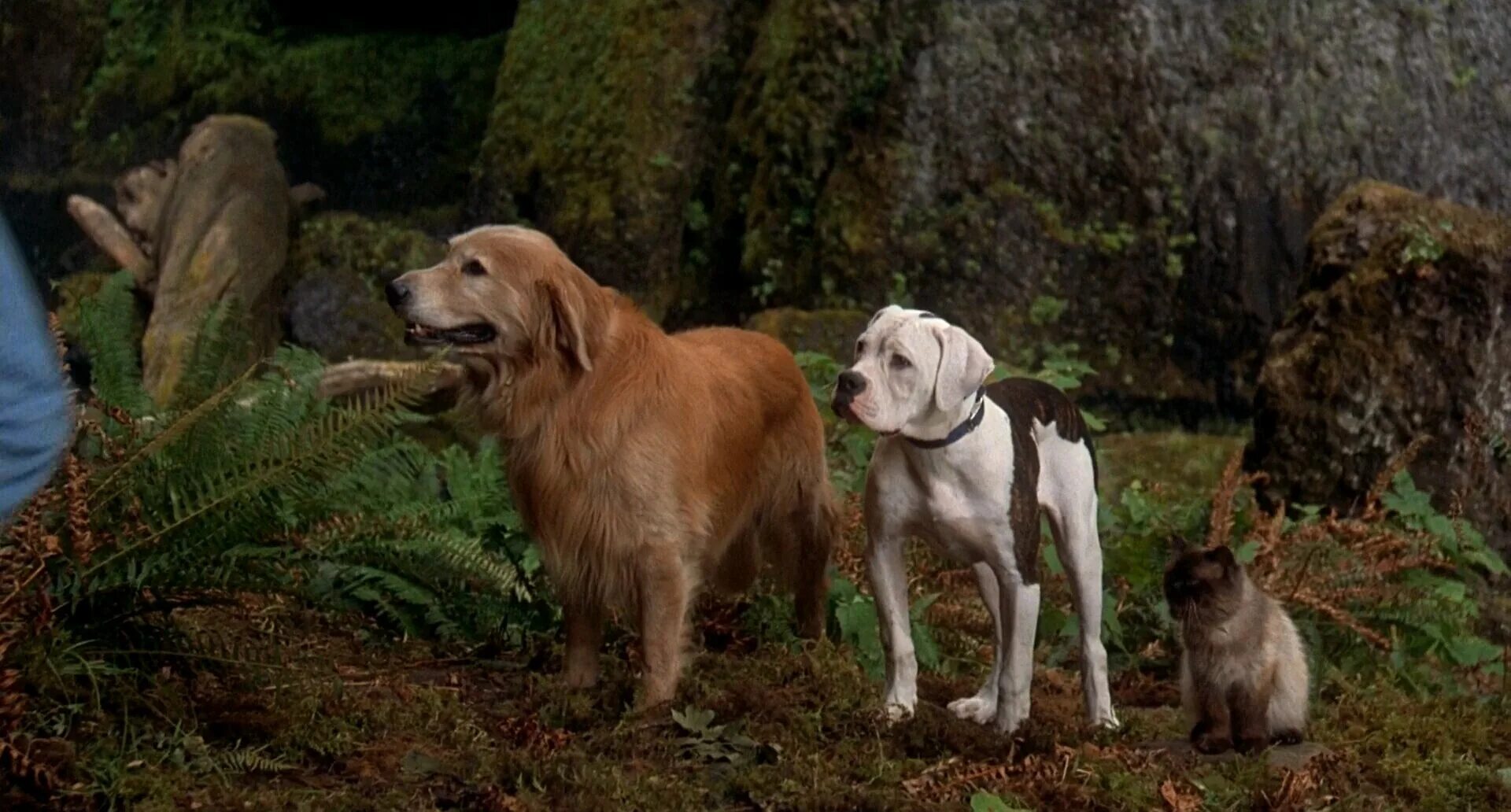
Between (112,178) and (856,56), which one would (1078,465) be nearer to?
(856,56)

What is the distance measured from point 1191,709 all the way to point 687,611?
1529mm

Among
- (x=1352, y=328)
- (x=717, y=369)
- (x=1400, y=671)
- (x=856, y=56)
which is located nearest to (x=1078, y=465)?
(x=717, y=369)

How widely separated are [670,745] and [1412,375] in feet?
14.4

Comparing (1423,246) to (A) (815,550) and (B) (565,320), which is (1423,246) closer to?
(A) (815,550)

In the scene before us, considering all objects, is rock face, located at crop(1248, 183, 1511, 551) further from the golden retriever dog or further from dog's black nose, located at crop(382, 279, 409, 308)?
dog's black nose, located at crop(382, 279, 409, 308)

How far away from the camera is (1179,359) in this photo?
995cm

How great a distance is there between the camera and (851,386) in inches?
176

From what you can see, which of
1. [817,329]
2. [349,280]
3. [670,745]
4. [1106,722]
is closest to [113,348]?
[670,745]

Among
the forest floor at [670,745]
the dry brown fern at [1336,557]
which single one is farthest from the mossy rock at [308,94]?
the forest floor at [670,745]

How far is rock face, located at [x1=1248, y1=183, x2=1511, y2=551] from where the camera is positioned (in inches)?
299

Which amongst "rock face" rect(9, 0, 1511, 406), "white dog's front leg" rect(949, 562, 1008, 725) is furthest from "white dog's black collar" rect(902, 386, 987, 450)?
"rock face" rect(9, 0, 1511, 406)

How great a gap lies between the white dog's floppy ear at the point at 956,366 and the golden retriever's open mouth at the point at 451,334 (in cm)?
128

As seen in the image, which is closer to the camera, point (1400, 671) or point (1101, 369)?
point (1400, 671)

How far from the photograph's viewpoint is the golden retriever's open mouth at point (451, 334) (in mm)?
4809
